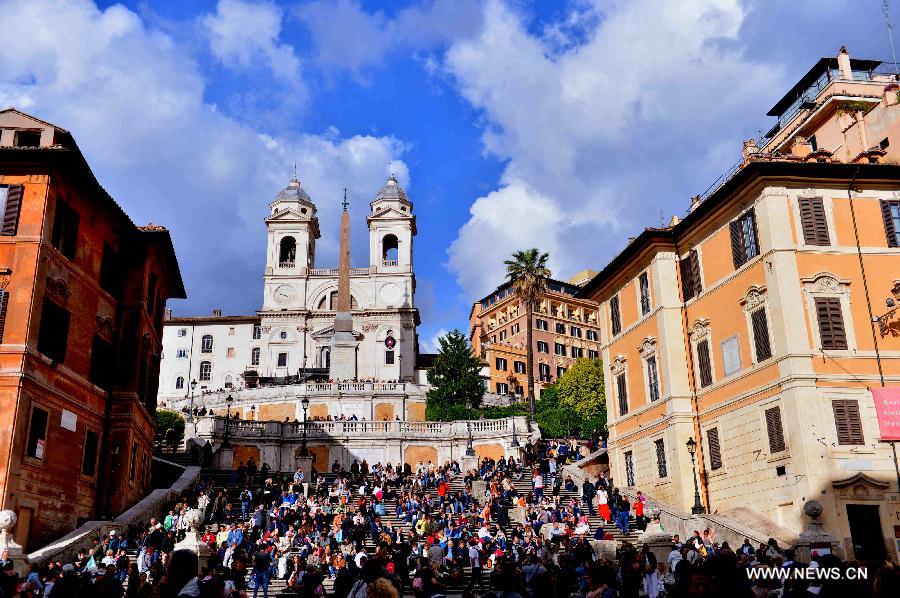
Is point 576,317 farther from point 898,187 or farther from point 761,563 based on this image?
point 761,563

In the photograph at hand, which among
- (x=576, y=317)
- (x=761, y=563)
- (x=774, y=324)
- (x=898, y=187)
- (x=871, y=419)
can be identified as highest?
(x=576, y=317)

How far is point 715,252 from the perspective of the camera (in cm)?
→ 3167

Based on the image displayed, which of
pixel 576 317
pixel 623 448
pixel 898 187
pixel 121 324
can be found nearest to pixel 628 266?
pixel 623 448

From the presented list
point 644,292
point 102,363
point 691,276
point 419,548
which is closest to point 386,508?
point 419,548

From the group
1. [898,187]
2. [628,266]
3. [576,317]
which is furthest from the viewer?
[576,317]

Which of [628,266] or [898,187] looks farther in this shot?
[628,266]

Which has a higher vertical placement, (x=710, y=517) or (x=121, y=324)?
(x=121, y=324)

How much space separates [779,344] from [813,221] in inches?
179

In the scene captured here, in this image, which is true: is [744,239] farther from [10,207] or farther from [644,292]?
[10,207]

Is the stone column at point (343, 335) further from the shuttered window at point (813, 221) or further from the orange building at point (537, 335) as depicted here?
the shuttered window at point (813, 221)

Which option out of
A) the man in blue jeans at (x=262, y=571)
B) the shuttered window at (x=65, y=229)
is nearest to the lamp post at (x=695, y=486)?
the man in blue jeans at (x=262, y=571)

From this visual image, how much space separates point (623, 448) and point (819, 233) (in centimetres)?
1332

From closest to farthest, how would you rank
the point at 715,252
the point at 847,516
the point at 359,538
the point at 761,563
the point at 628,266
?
the point at 761,563 < the point at 847,516 < the point at 359,538 < the point at 715,252 < the point at 628,266

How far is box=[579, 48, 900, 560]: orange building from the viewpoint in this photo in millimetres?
25812
